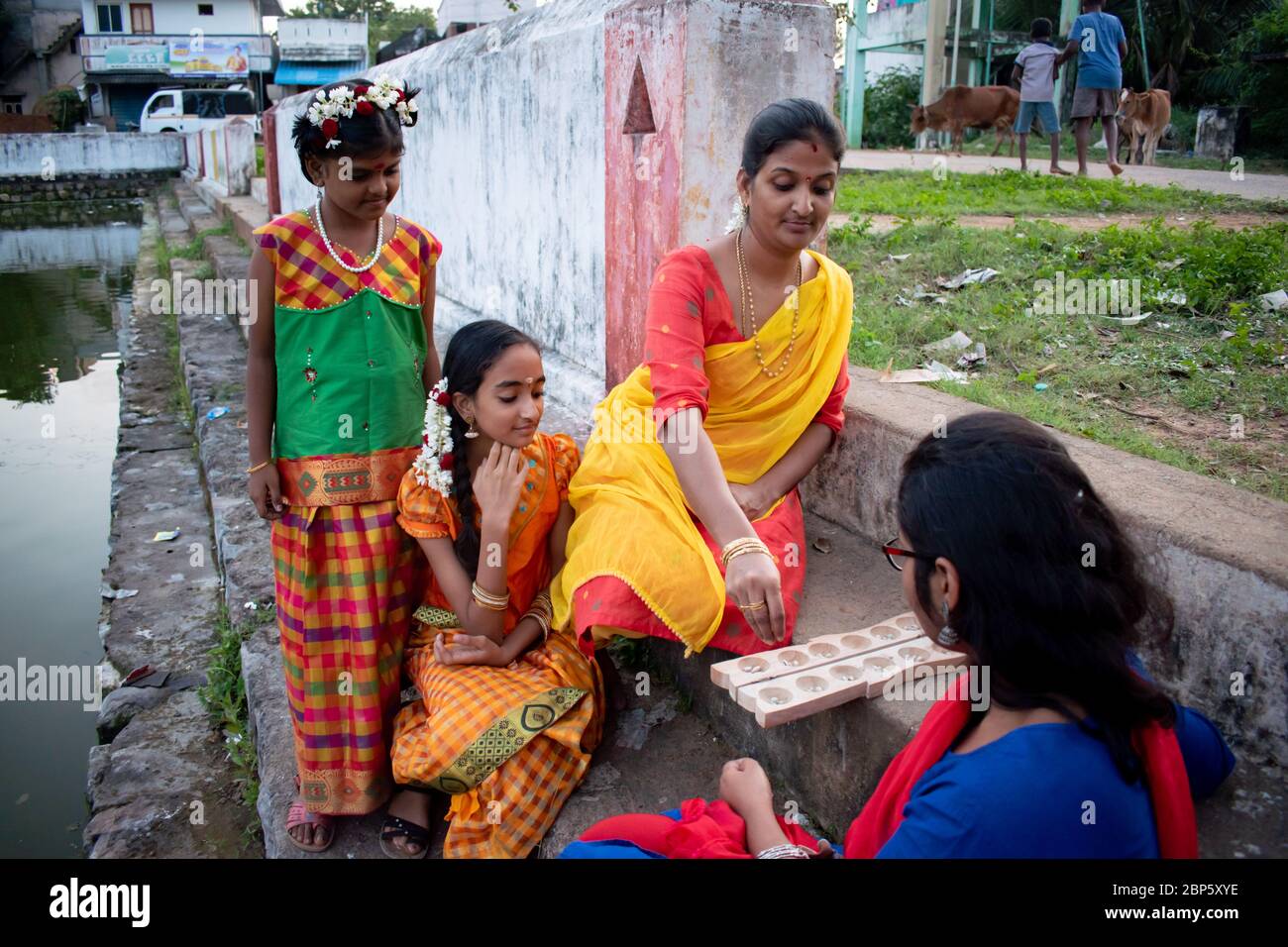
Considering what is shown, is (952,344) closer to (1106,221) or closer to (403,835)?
(1106,221)

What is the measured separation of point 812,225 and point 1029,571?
1.35 meters

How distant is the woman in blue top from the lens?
128cm

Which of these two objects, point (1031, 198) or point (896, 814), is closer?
point (896, 814)

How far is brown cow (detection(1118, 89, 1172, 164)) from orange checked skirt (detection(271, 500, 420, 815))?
1021 centimetres

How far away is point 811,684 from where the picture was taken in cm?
206

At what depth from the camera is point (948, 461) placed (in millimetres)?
1403

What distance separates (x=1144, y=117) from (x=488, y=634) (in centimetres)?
1056

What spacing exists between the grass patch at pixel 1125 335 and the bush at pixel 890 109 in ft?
55.6

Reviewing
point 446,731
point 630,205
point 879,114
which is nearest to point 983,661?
point 446,731

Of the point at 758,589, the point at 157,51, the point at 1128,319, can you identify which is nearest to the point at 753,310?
the point at 758,589

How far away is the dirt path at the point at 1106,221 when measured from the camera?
539 centimetres

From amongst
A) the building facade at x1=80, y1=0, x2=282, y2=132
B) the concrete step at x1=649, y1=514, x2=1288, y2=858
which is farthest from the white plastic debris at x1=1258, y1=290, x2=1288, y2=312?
the building facade at x1=80, y1=0, x2=282, y2=132

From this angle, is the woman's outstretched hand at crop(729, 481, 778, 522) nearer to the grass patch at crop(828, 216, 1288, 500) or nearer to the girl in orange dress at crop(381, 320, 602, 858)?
the girl in orange dress at crop(381, 320, 602, 858)

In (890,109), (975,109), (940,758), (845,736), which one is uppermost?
(890,109)
